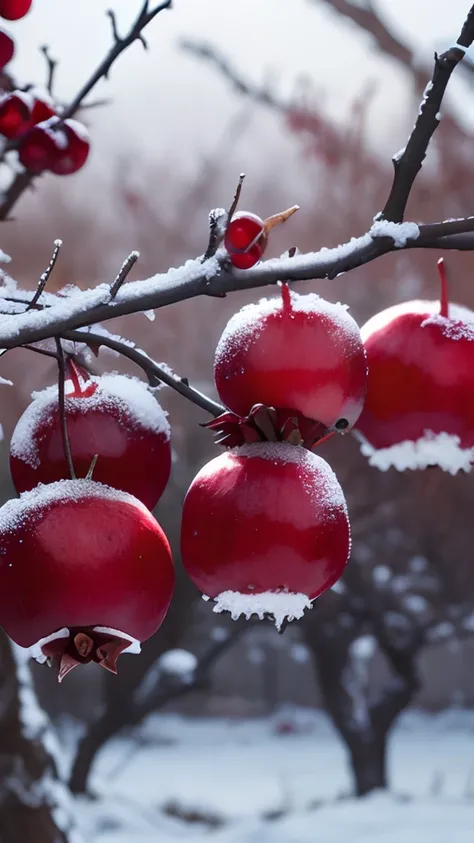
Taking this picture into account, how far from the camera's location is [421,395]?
74cm

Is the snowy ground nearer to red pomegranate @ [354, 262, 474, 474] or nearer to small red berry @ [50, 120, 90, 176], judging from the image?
small red berry @ [50, 120, 90, 176]

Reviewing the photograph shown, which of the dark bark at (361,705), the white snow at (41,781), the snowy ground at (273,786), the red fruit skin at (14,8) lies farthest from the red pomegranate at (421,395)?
the dark bark at (361,705)

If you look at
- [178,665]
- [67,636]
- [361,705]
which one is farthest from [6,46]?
[361,705]

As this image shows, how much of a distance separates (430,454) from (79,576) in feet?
0.98

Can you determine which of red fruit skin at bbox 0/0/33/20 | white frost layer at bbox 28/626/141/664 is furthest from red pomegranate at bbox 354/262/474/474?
red fruit skin at bbox 0/0/33/20

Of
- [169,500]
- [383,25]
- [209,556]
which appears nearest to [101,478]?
[209,556]

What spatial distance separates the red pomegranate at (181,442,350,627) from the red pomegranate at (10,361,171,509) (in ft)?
0.27

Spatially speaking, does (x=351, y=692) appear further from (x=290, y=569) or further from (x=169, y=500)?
(x=290, y=569)

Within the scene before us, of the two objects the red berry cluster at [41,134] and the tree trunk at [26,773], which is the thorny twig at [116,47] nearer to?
the red berry cluster at [41,134]

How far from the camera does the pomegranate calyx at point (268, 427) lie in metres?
0.68

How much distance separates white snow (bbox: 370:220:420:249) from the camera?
23.7 inches

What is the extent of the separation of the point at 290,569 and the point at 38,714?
7.08 ft

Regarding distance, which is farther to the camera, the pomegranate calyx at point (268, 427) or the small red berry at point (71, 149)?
the small red berry at point (71, 149)

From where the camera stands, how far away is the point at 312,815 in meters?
6.74
